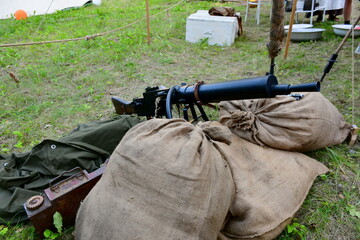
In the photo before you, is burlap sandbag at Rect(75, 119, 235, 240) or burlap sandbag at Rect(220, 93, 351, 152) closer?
burlap sandbag at Rect(75, 119, 235, 240)

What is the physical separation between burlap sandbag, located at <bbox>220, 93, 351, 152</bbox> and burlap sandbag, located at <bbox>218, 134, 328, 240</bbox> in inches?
3.3

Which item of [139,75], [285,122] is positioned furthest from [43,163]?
[139,75]

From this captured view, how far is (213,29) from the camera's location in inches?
247

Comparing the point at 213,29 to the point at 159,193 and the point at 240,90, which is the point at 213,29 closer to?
the point at 240,90

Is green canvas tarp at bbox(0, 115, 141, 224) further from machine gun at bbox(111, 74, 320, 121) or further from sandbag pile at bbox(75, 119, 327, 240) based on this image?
sandbag pile at bbox(75, 119, 327, 240)

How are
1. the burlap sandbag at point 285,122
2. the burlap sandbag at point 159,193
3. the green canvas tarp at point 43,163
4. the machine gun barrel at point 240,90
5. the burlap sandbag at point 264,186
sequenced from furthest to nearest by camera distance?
the burlap sandbag at point 285,122
the green canvas tarp at point 43,163
the burlap sandbag at point 264,186
the machine gun barrel at point 240,90
the burlap sandbag at point 159,193

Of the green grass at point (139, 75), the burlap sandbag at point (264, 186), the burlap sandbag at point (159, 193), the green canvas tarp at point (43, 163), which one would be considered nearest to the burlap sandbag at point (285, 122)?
the burlap sandbag at point (264, 186)

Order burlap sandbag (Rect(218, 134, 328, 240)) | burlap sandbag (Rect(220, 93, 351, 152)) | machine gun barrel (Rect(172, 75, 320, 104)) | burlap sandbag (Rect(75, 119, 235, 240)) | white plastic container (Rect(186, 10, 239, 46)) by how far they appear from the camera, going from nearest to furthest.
Result: burlap sandbag (Rect(75, 119, 235, 240)), machine gun barrel (Rect(172, 75, 320, 104)), burlap sandbag (Rect(218, 134, 328, 240)), burlap sandbag (Rect(220, 93, 351, 152)), white plastic container (Rect(186, 10, 239, 46))

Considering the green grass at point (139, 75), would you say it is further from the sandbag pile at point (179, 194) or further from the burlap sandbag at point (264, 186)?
the sandbag pile at point (179, 194)

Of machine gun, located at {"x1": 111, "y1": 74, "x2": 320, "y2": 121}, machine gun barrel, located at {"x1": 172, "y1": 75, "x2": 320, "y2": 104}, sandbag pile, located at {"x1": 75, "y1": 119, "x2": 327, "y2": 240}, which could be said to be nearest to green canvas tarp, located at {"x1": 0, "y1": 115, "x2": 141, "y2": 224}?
machine gun, located at {"x1": 111, "y1": 74, "x2": 320, "y2": 121}

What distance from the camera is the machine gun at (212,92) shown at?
1496mm

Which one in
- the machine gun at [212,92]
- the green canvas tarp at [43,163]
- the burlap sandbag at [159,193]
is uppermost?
the machine gun at [212,92]

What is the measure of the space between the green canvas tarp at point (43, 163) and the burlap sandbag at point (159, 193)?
774 millimetres

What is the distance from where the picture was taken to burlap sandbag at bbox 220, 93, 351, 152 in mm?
2086
